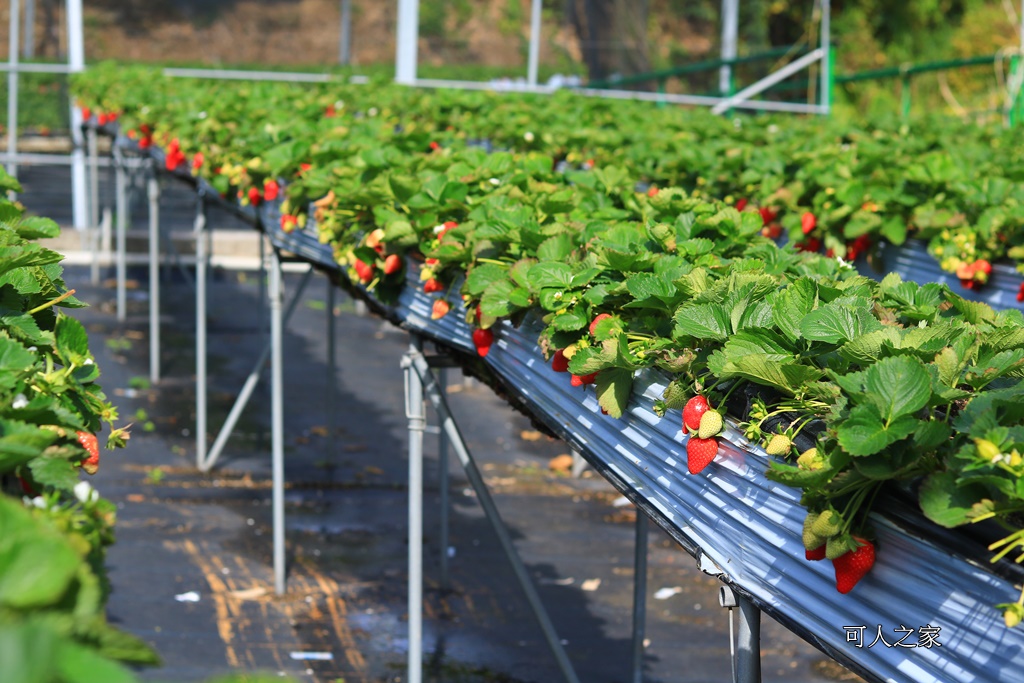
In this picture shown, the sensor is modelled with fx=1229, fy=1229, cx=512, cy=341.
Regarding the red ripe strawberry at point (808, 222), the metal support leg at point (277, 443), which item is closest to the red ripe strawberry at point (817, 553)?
the red ripe strawberry at point (808, 222)

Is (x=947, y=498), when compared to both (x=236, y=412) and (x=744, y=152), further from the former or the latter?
(x=236, y=412)

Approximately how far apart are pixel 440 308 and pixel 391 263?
48 centimetres

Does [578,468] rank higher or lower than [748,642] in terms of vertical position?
lower

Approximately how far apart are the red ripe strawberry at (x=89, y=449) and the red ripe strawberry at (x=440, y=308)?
1619 mm

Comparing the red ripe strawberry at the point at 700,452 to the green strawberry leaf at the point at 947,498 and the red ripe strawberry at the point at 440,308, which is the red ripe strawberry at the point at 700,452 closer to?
the green strawberry leaf at the point at 947,498

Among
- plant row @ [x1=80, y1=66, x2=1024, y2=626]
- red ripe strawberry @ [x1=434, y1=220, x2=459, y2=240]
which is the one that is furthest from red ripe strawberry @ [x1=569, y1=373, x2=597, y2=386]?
red ripe strawberry @ [x1=434, y1=220, x2=459, y2=240]

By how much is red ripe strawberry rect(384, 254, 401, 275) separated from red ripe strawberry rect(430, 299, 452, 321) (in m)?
0.41

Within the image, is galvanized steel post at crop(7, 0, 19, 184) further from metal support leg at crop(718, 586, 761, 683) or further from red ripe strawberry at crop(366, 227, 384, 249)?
metal support leg at crop(718, 586, 761, 683)

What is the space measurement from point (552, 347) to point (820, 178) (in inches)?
107

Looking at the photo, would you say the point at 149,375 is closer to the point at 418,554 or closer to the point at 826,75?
the point at 418,554

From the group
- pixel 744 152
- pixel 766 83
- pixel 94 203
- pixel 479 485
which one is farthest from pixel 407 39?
pixel 479 485

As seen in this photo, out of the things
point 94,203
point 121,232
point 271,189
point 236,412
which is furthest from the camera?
point 94,203

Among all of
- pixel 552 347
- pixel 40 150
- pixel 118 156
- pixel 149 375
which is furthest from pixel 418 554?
pixel 40 150

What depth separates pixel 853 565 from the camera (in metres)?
1.68
